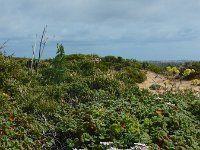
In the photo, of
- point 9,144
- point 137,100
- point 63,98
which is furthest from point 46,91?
point 9,144

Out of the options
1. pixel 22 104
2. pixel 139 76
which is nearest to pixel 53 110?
pixel 22 104

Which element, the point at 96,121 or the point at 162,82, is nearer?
the point at 96,121

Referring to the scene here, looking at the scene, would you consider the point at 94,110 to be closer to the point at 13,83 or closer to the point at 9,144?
the point at 9,144

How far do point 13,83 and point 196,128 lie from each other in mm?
6705

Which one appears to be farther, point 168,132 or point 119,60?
point 119,60

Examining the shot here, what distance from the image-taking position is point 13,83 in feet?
50.9

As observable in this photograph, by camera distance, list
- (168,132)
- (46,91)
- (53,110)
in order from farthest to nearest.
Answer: (46,91)
(53,110)
(168,132)

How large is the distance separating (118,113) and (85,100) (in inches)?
132

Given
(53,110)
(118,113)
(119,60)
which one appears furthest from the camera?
(119,60)

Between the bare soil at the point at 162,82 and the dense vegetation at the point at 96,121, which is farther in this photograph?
the bare soil at the point at 162,82

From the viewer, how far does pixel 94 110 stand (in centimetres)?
1010

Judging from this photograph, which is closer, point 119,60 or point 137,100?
point 137,100

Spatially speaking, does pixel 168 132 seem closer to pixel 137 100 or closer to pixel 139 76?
pixel 137 100

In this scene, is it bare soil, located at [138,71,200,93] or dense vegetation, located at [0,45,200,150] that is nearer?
dense vegetation, located at [0,45,200,150]
